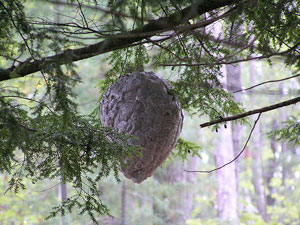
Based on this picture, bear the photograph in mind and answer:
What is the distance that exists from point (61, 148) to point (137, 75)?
679 mm

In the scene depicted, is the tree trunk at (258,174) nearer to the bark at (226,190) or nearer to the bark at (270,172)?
the bark at (270,172)

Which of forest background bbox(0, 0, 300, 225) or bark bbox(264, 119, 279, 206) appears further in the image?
bark bbox(264, 119, 279, 206)

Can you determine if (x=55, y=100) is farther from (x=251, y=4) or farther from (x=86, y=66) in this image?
(x=86, y=66)

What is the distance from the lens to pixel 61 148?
231cm

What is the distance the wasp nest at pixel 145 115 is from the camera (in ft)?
8.26

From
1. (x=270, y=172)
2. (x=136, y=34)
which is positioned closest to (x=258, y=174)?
(x=270, y=172)

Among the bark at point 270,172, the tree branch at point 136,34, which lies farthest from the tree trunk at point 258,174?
the tree branch at point 136,34

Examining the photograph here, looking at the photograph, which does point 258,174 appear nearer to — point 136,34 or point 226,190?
point 226,190

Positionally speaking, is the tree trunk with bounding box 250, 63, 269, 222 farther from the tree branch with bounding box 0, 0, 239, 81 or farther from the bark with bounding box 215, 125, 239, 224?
the tree branch with bounding box 0, 0, 239, 81

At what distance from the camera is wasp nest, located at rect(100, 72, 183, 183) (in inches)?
99.1

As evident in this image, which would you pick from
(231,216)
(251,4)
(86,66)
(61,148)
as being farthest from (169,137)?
(86,66)

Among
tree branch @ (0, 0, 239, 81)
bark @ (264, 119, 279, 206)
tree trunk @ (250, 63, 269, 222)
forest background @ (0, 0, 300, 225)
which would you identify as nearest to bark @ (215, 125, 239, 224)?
tree trunk @ (250, 63, 269, 222)

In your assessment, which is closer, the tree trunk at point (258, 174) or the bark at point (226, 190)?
the bark at point (226, 190)

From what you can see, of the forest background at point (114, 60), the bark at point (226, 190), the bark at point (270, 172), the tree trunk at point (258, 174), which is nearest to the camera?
the forest background at point (114, 60)
